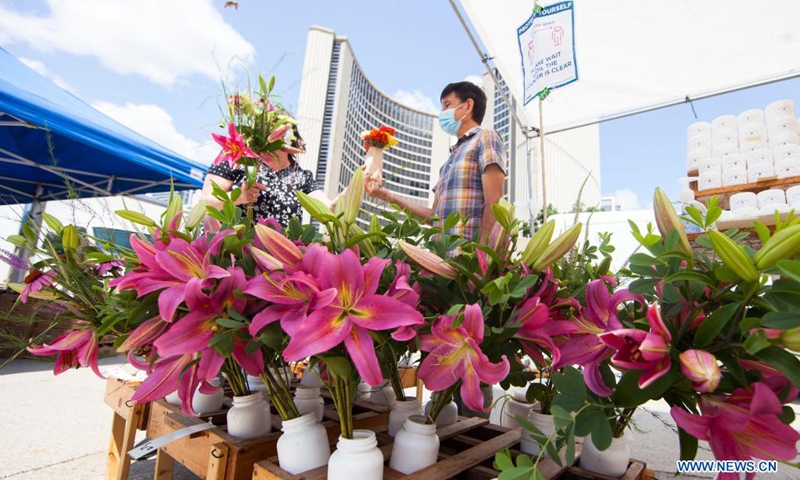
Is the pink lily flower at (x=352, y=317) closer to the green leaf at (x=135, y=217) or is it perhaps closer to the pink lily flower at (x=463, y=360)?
the pink lily flower at (x=463, y=360)

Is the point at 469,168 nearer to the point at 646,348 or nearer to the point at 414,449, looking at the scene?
the point at 414,449

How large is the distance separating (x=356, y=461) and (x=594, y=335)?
258 millimetres

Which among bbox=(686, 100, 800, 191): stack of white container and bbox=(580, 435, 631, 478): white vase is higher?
bbox=(686, 100, 800, 191): stack of white container

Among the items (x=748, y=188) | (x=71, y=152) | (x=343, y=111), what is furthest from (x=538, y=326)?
(x=343, y=111)

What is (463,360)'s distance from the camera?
0.38 metres

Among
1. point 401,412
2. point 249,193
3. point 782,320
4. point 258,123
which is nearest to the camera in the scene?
point 782,320

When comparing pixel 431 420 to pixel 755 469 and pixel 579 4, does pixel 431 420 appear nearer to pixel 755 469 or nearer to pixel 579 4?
pixel 755 469

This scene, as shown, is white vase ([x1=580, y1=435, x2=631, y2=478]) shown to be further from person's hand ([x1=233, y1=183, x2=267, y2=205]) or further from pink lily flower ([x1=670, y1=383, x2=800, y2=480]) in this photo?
person's hand ([x1=233, y1=183, x2=267, y2=205])

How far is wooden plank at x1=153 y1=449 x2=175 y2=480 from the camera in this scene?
0.70 meters

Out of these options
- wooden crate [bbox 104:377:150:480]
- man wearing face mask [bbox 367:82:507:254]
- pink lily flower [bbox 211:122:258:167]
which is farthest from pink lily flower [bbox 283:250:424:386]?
man wearing face mask [bbox 367:82:507:254]

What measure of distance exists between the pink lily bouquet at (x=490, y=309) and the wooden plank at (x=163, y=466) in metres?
0.56

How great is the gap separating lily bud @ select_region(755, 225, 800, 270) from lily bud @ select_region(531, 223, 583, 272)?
13 cm

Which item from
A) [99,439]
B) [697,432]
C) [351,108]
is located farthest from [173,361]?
[351,108]

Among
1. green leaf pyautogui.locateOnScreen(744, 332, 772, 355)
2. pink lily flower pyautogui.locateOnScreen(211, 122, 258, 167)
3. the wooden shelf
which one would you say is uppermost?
the wooden shelf
